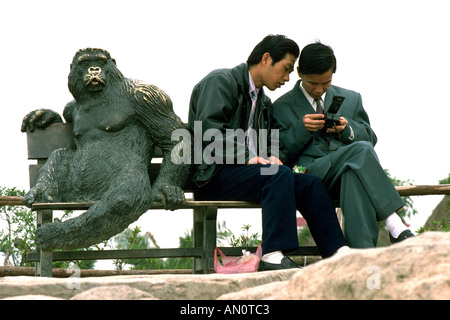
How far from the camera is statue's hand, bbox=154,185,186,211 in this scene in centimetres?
533

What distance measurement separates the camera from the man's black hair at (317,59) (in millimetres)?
5477

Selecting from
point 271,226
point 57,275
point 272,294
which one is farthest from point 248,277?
point 57,275

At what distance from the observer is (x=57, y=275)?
6.31 meters

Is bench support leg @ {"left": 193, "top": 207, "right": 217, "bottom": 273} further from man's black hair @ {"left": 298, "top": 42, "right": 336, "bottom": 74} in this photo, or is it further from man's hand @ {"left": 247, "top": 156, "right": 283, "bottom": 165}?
man's black hair @ {"left": 298, "top": 42, "right": 336, "bottom": 74}

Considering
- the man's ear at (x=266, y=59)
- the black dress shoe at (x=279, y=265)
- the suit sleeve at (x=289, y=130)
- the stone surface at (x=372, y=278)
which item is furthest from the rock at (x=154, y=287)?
the man's ear at (x=266, y=59)

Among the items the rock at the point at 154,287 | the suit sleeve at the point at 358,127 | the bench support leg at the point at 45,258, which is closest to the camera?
the rock at the point at 154,287

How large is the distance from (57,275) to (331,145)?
2.53 meters

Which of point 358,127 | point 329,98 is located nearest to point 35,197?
point 329,98

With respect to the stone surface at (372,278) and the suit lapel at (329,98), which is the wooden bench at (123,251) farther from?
the stone surface at (372,278)

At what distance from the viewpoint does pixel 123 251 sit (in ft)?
17.9

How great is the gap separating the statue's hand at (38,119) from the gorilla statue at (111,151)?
0.21 meters

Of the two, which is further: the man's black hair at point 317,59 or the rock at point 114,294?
the man's black hair at point 317,59

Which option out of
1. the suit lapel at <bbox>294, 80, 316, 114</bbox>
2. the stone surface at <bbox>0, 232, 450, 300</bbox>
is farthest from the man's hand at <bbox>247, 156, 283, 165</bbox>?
the stone surface at <bbox>0, 232, 450, 300</bbox>

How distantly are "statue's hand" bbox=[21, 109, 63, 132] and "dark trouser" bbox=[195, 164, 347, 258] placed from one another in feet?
4.63
